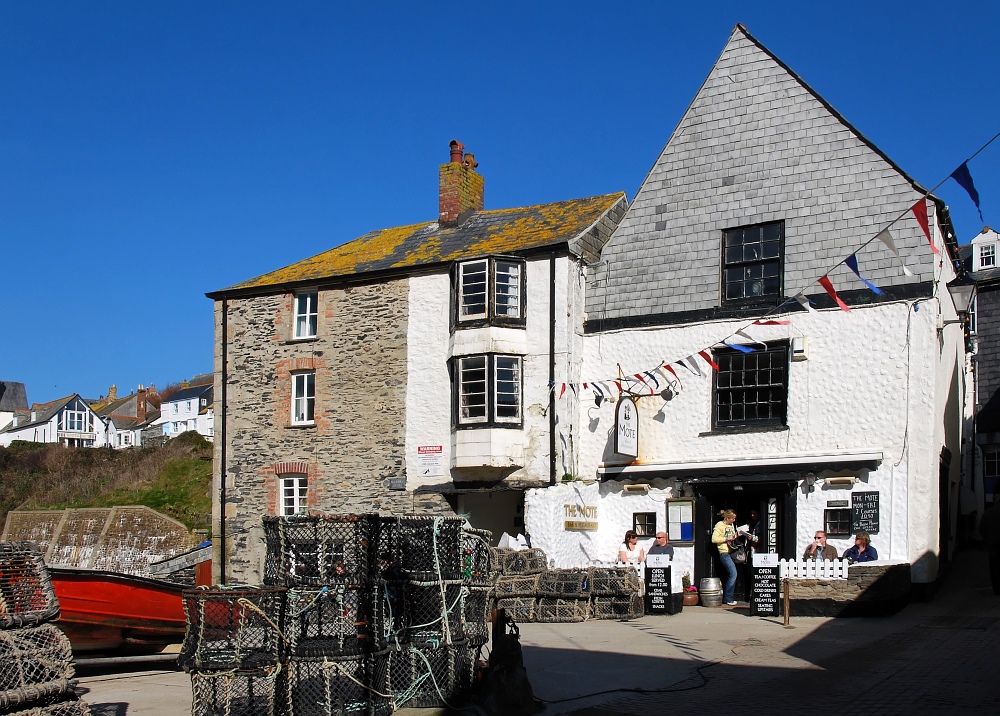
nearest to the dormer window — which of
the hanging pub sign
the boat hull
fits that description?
the hanging pub sign

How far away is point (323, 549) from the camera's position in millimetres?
10445

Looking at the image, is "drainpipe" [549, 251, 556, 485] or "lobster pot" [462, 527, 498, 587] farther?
"drainpipe" [549, 251, 556, 485]

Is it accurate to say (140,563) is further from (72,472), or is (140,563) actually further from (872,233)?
(872,233)

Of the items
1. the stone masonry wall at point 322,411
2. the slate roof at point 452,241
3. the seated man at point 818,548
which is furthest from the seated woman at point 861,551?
the stone masonry wall at point 322,411

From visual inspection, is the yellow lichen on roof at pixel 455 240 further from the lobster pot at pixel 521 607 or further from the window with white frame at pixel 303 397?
the lobster pot at pixel 521 607

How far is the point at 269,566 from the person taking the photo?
1067 cm

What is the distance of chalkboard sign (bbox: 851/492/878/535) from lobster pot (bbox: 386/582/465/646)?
1095 cm

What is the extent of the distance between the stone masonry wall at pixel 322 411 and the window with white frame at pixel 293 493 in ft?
0.57

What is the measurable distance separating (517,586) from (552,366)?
6220 millimetres

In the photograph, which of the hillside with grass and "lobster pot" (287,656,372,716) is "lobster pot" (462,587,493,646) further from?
the hillside with grass

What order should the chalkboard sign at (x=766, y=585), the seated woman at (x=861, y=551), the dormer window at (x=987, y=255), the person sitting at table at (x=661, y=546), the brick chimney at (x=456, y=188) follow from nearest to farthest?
the chalkboard sign at (x=766, y=585) < the seated woman at (x=861, y=551) < the person sitting at table at (x=661, y=546) < the brick chimney at (x=456, y=188) < the dormer window at (x=987, y=255)

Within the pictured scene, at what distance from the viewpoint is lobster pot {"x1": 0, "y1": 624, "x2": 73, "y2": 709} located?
8250mm

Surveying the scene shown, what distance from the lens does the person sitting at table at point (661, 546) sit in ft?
65.9

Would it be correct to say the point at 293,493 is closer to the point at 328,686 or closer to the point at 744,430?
the point at 744,430
